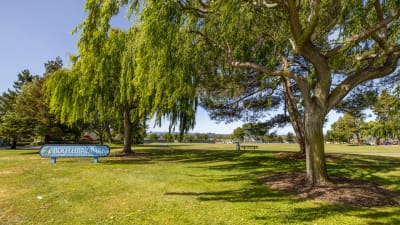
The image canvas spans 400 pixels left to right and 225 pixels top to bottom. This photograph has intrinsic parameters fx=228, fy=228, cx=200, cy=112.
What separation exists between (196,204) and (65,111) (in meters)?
13.8

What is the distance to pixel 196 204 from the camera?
5.23 m

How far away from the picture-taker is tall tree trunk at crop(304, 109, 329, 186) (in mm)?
6746


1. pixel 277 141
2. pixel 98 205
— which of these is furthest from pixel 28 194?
pixel 277 141

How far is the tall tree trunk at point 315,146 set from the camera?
675cm

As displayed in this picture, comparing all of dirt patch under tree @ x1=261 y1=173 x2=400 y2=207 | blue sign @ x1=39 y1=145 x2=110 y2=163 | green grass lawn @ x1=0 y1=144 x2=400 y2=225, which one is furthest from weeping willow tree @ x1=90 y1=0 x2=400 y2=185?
blue sign @ x1=39 y1=145 x2=110 y2=163

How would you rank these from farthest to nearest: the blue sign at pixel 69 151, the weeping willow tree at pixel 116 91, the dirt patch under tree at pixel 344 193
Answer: the blue sign at pixel 69 151, the weeping willow tree at pixel 116 91, the dirt patch under tree at pixel 344 193

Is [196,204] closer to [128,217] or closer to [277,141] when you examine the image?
[128,217]

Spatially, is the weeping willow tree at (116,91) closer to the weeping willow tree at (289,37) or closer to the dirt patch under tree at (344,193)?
the weeping willow tree at (289,37)

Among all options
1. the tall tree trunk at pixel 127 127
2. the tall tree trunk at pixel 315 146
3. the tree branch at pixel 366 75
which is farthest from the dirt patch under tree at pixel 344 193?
the tall tree trunk at pixel 127 127

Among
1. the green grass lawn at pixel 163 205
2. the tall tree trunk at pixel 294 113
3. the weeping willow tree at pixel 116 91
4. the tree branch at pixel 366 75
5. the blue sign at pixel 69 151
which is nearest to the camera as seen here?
the green grass lawn at pixel 163 205

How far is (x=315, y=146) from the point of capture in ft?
22.2

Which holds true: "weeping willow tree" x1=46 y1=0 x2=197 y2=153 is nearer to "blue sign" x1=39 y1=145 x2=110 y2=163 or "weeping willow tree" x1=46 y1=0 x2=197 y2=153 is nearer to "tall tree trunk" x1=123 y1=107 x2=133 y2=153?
"tall tree trunk" x1=123 y1=107 x2=133 y2=153

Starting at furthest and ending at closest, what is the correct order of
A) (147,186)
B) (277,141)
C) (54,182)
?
(277,141) → (54,182) → (147,186)

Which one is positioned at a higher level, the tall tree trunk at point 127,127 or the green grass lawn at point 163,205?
the tall tree trunk at point 127,127
